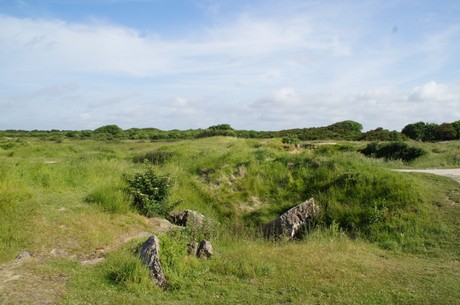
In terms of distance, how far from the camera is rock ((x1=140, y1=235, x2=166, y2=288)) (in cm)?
707

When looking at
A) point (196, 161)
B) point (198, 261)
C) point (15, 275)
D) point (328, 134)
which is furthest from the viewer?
point (328, 134)

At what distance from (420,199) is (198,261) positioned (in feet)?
25.7

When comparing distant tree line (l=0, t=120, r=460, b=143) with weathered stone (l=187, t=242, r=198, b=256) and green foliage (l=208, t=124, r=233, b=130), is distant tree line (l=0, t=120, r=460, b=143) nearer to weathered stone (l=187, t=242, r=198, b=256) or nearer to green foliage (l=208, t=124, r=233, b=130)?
green foliage (l=208, t=124, r=233, b=130)

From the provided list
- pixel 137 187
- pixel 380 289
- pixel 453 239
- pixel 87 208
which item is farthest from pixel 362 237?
pixel 87 208

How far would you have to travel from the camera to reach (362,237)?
11.2 meters

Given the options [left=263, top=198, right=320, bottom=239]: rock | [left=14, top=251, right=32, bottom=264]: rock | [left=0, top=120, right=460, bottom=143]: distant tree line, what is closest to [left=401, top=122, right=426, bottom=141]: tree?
[left=0, top=120, right=460, bottom=143]: distant tree line

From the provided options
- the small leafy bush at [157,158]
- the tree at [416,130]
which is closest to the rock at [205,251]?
the small leafy bush at [157,158]

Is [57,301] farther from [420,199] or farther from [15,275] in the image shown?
[420,199]

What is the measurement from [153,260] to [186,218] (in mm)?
4583

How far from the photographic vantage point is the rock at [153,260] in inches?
278

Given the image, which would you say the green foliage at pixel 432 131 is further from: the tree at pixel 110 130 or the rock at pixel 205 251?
the tree at pixel 110 130

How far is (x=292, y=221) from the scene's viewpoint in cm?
1166

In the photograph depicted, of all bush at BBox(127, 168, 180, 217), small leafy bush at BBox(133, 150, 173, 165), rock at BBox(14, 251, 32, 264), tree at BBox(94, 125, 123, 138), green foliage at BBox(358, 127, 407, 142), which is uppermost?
tree at BBox(94, 125, 123, 138)

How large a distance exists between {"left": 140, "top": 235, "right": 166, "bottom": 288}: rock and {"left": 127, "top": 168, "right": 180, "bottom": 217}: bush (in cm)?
388
